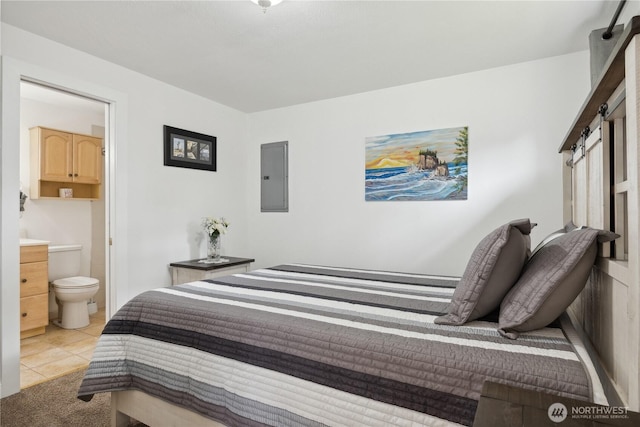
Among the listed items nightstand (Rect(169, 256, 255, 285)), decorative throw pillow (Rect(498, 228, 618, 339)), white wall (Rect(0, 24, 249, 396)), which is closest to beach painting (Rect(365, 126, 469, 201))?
nightstand (Rect(169, 256, 255, 285))

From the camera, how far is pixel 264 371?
4.79ft

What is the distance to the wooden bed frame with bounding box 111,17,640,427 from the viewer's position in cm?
88

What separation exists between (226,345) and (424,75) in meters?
2.82

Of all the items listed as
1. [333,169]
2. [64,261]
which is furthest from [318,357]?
[64,261]

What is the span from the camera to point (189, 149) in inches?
145

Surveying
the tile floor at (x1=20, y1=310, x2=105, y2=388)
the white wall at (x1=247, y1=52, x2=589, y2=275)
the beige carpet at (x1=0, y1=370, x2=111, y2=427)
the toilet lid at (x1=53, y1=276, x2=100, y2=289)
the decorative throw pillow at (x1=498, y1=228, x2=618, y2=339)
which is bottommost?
the tile floor at (x1=20, y1=310, x2=105, y2=388)

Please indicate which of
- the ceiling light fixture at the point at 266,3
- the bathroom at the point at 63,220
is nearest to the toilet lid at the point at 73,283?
the bathroom at the point at 63,220

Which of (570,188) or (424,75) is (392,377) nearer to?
(570,188)

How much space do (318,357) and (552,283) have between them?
34.8 inches

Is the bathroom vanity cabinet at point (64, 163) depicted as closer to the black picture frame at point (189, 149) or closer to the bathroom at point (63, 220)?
the bathroom at point (63, 220)

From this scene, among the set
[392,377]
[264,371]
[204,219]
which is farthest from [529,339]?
[204,219]

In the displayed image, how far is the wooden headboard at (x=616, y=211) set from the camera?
2.88ft

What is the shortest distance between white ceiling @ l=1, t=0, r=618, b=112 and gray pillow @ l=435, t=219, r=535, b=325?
5.04ft

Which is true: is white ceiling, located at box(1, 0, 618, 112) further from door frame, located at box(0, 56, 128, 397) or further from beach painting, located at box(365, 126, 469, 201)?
beach painting, located at box(365, 126, 469, 201)
